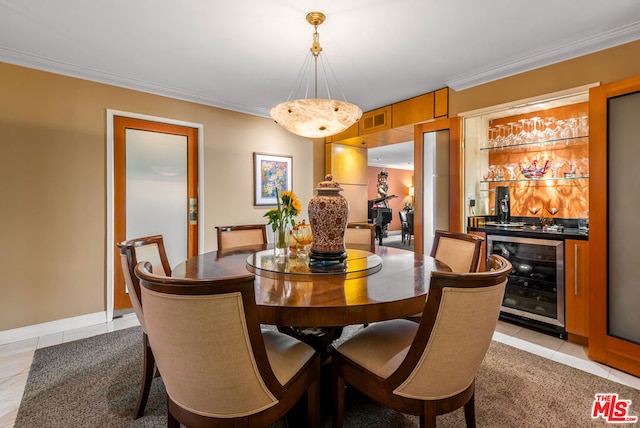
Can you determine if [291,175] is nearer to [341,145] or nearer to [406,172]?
[341,145]

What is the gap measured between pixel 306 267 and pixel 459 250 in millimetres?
1093

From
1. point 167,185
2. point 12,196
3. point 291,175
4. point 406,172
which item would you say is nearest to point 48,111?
point 12,196

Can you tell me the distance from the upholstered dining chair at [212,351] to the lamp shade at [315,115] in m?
1.46

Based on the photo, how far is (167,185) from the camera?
3580 mm

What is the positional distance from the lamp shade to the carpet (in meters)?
1.64

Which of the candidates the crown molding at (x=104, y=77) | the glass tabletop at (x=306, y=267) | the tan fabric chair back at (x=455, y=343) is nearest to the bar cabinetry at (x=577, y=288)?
the glass tabletop at (x=306, y=267)

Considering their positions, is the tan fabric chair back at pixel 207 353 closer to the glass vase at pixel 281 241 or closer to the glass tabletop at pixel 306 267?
the glass tabletop at pixel 306 267

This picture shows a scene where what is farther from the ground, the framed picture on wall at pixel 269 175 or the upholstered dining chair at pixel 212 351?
the framed picture on wall at pixel 269 175

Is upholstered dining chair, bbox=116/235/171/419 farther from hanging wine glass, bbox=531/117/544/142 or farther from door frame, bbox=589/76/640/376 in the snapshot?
hanging wine glass, bbox=531/117/544/142

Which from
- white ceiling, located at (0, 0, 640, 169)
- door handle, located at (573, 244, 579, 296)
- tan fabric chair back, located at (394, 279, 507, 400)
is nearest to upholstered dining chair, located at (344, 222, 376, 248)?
white ceiling, located at (0, 0, 640, 169)

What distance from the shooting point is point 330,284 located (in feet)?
4.63

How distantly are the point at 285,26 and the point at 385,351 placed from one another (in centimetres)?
218

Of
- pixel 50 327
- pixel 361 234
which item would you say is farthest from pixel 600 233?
pixel 50 327

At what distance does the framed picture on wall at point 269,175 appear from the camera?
4234 mm
